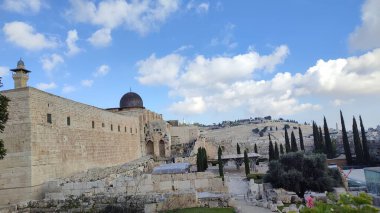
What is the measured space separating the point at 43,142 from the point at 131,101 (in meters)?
22.6

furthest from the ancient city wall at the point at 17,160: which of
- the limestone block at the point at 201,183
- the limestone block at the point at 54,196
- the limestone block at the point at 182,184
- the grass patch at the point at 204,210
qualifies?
the limestone block at the point at 201,183

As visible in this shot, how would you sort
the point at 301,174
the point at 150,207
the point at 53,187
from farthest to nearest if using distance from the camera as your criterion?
the point at 301,174 < the point at 53,187 < the point at 150,207

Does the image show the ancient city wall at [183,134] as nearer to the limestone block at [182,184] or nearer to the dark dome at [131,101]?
the dark dome at [131,101]

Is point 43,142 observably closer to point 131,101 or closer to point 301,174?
point 301,174

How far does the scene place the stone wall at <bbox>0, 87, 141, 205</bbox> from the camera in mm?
15000

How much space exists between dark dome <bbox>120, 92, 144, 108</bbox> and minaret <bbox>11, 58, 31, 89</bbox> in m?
19.9

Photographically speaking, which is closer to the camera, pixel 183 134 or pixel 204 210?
pixel 204 210

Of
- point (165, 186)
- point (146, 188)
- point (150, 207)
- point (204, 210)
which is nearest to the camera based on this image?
point (204, 210)

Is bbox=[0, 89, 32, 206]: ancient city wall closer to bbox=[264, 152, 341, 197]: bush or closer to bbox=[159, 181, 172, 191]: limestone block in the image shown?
bbox=[159, 181, 172, 191]: limestone block

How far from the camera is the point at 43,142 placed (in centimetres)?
1616

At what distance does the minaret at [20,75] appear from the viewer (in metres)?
18.4

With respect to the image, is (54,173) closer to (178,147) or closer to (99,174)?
(99,174)

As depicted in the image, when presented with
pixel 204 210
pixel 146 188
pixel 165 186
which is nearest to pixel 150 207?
pixel 204 210

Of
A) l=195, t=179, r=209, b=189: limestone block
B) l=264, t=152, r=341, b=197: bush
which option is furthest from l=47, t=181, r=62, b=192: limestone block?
l=264, t=152, r=341, b=197: bush
